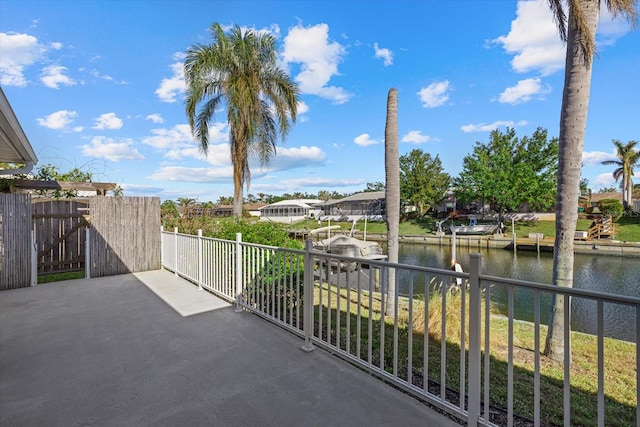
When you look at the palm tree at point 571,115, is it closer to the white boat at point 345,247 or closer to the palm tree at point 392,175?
the palm tree at point 392,175

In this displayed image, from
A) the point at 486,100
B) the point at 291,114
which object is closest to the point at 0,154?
the point at 291,114

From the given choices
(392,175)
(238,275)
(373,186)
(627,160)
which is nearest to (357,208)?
(373,186)

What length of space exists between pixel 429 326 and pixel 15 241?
7.05 meters

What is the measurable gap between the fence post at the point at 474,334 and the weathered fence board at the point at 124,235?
6952 mm

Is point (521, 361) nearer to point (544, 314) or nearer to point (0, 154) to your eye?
point (544, 314)

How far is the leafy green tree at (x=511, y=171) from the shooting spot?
2408 cm

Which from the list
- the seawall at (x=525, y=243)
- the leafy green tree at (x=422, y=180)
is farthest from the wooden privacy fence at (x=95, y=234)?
the leafy green tree at (x=422, y=180)

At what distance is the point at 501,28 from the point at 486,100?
13.9ft

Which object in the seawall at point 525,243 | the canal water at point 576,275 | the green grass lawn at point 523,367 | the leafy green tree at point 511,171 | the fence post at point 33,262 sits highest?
the leafy green tree at point 511,171

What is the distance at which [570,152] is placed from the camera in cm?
359

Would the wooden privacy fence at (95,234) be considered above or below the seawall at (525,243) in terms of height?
above

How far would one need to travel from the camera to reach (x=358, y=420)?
5.99 feet

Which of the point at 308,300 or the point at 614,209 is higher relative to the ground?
the point at 614,209

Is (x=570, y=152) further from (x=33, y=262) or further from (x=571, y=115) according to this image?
(x=33, y=262)
